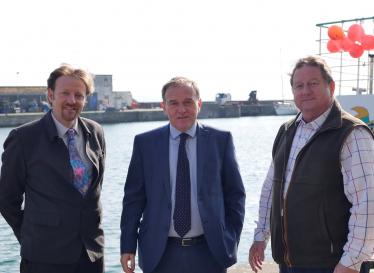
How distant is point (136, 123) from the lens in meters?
58.6

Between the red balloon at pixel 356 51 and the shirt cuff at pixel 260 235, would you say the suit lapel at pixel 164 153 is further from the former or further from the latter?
the red balloon at pixel 356 51

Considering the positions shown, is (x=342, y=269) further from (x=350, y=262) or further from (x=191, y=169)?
(x=191, y=169)

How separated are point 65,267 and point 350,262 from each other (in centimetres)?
158

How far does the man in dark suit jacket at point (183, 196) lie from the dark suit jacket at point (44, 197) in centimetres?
29

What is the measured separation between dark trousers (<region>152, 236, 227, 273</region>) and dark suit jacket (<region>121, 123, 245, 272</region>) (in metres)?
0.05

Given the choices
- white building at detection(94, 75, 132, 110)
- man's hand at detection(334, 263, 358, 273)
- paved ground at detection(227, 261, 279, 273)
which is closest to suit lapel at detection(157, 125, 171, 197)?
man's hand at detection(334, 263, 358, 273)

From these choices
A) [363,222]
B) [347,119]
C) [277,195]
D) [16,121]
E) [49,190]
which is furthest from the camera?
[16,121]

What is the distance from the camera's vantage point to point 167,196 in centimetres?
249

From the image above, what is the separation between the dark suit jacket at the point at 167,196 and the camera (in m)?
2.46

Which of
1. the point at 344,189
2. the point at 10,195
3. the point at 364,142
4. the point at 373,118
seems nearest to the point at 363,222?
the point at 344,189

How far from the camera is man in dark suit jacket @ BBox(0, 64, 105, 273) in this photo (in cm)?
254

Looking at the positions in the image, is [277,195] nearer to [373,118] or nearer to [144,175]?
[144,175]

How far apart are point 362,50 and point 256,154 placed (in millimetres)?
20386

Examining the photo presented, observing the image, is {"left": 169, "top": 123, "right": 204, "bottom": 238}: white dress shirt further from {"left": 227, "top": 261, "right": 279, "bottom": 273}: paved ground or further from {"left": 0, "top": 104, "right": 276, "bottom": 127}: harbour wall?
{"left": 0, "top": 104, "right": 276, "bottom": 127}: harbour wall
